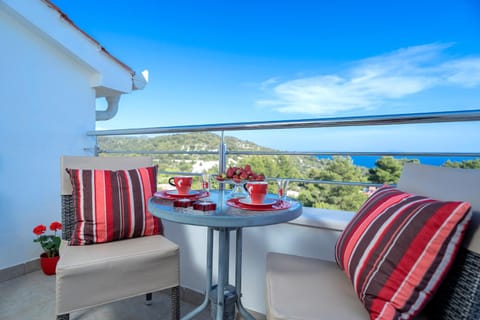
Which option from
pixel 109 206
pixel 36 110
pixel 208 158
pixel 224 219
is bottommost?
pixel 109 206

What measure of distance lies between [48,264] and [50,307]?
0.50m

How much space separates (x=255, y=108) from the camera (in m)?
14.1

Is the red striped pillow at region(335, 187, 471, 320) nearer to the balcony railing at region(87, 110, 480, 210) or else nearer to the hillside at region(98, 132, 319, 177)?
the balcony railing at region(87, 110, 480, 210)

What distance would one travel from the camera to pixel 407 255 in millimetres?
694

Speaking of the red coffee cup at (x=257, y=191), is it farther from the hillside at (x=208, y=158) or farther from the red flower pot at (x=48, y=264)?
the red flower pot at (x=48, y=264)

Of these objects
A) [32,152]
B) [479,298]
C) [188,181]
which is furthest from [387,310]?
[32,152]

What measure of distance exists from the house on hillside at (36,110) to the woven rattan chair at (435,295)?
2.10 metres

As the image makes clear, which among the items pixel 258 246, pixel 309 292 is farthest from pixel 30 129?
pixel 309 292

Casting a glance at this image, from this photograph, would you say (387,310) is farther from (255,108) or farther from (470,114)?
(255,108)

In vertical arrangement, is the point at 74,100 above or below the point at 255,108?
below

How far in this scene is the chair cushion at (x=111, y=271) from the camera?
1.11m

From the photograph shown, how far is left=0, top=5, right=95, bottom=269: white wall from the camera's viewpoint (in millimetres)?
2035

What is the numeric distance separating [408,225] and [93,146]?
278 cm

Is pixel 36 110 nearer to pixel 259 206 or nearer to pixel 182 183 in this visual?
pixel 182 183
